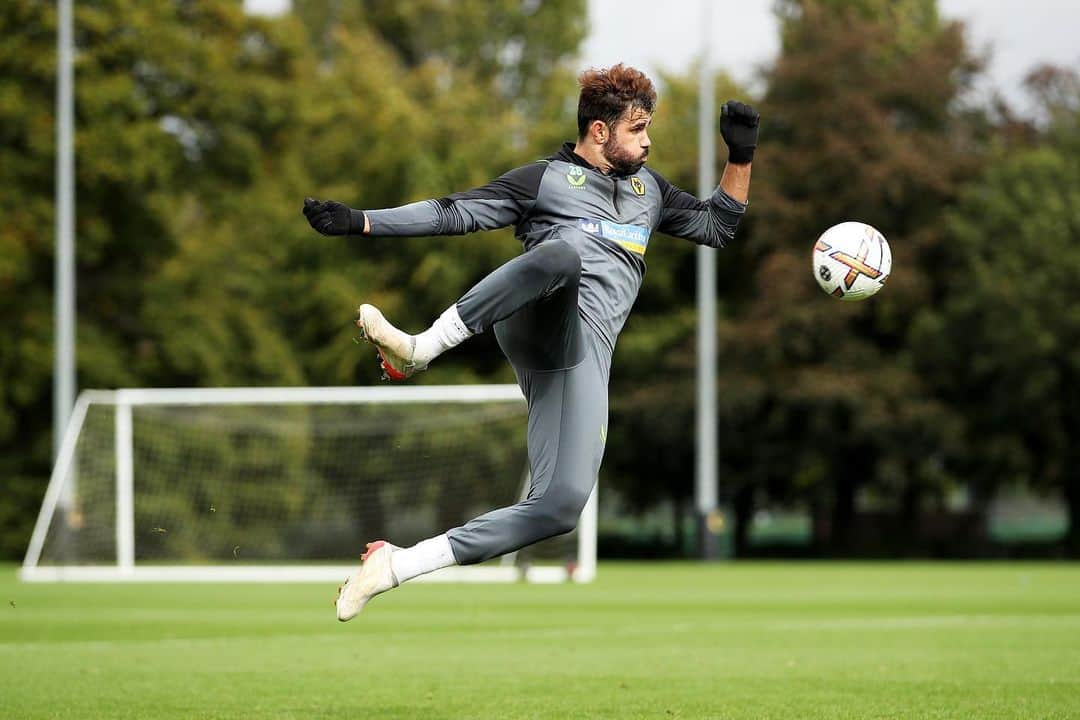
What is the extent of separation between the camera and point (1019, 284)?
3441 centimetres

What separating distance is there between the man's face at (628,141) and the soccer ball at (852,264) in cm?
131

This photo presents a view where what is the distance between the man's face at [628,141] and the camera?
288 inches

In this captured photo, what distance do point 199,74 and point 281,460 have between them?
9.66 meters

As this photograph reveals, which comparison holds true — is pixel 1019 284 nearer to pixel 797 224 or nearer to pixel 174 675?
pixel 797 224

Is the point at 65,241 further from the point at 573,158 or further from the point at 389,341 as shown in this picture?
the point at 389,341

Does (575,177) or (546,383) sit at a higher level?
(575,177)

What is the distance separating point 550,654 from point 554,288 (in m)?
4.80

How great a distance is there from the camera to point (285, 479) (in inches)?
1196

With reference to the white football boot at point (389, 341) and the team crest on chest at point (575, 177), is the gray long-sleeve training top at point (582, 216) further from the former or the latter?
the white football boot at point (389, 341)

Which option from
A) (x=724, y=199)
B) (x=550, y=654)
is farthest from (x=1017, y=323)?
(x=724, y=199)

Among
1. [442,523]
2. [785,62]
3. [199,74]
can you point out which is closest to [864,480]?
[785,62]

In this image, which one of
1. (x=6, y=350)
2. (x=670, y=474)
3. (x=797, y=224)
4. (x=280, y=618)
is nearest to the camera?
(x=280, y=618)

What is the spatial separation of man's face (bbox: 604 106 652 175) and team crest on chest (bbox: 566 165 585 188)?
0.14 m

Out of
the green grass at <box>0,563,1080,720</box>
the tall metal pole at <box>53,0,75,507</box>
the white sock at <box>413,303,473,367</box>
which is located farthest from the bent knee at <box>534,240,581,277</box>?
the tall metal pole at <box>53,0,75,507</box>
